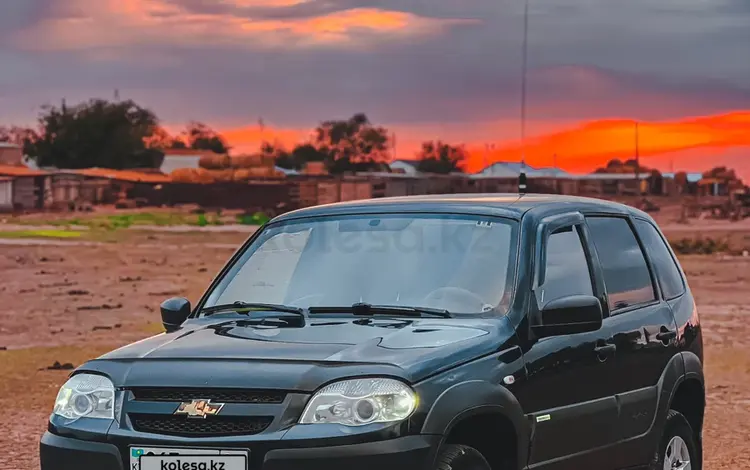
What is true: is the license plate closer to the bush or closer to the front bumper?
the front bumper

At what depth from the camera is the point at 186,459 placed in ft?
18.4

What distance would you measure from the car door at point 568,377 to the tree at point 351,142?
123m

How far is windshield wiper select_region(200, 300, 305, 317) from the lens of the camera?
21.8 feet

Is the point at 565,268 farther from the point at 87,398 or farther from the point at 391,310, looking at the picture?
the point at 87,398

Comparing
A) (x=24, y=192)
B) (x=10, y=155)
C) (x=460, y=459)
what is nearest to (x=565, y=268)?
(x=460, y=459)

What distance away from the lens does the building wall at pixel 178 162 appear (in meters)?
124

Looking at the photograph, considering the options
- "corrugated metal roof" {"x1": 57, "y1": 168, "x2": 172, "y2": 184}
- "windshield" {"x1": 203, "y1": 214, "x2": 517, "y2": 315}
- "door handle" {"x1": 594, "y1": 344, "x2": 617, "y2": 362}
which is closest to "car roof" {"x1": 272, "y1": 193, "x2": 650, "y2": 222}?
"windshield" {"x1": 203, "y1": 214, "x2": 517, "y2": 315}

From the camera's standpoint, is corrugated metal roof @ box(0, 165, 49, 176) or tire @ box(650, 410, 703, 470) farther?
corrugated metal roof @ box(0, 165, 49, 176)

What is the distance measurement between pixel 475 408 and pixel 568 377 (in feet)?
3.06

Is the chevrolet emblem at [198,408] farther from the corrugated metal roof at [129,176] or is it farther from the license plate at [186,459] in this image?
the corrugated metal roof at [129,176]

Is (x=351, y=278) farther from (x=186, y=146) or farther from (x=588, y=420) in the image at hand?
(x=186, y=146)

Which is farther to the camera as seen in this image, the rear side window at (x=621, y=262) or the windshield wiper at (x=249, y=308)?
the rear side window at (x=621, y=262)

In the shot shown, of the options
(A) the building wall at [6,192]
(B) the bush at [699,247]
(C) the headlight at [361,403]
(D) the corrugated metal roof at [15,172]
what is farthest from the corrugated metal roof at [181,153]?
(C) the headlight at [361,403]

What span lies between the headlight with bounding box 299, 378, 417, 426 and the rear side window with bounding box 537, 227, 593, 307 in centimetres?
134
